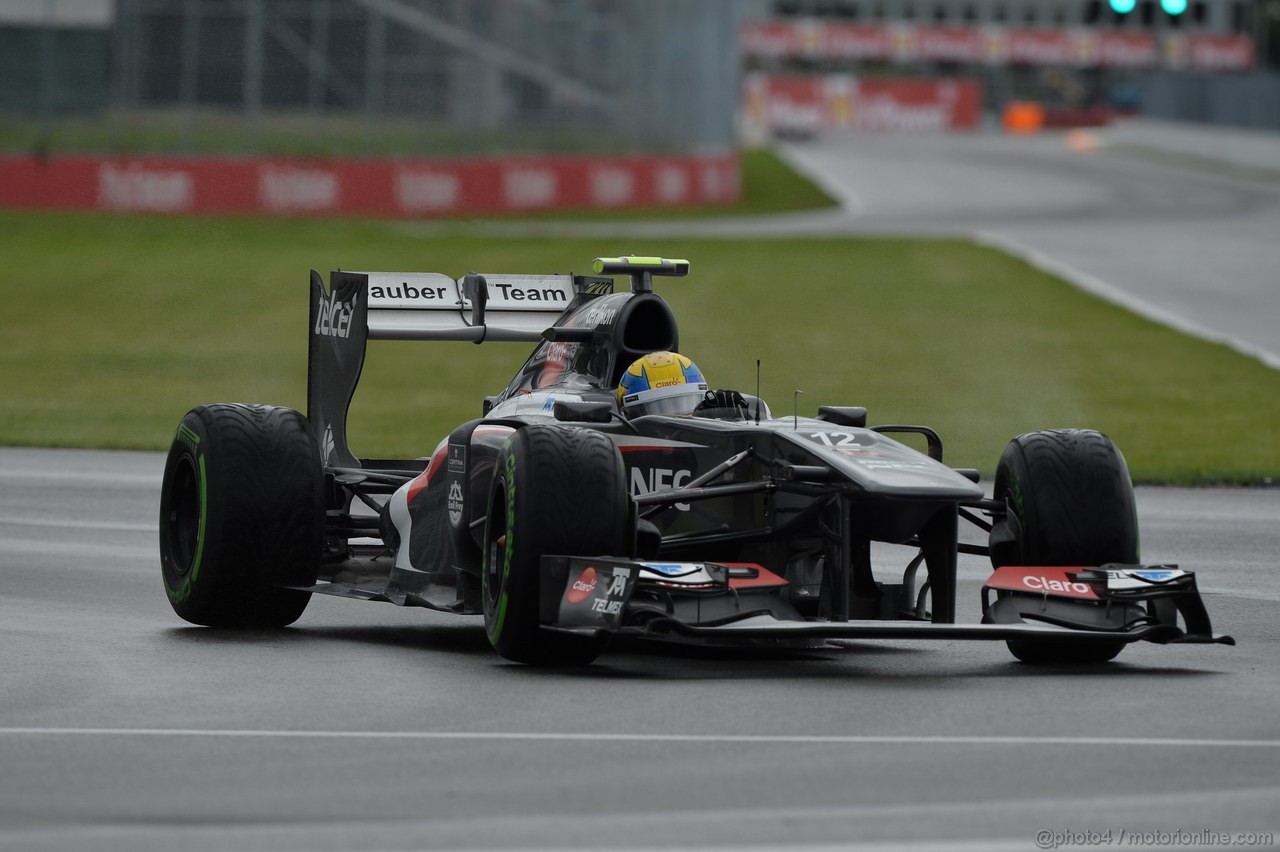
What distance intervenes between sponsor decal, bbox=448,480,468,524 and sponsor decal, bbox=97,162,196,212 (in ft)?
111

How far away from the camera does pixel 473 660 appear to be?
392 inches

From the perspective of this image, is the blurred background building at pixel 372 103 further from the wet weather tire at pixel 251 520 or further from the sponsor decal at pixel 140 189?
the wet weather tire at pixel 251 520

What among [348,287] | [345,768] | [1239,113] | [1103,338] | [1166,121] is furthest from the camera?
[1166,121]

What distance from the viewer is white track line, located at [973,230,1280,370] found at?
28.9 meters

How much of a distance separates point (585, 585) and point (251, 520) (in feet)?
7.39

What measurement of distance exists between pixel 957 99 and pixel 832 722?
11727cm

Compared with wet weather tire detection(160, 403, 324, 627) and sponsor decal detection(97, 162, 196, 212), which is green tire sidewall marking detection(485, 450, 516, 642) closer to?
wet weather tire detection(160, 403, 324, 627)

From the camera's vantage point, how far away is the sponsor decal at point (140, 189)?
43.1 m

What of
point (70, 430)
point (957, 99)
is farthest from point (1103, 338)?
point (957, 99)

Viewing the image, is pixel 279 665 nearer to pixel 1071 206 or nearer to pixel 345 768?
pixel 345 768

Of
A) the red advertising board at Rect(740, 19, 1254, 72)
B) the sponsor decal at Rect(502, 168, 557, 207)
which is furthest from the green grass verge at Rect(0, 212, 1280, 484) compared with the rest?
the red advertising board at Rect(740, 19, 1254, 72)

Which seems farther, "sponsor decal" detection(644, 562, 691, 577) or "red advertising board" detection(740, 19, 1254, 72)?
"red advertising board" detection(740, 19, 1254, 72)

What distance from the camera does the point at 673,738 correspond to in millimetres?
7969

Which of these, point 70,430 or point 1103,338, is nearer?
point 70,430
